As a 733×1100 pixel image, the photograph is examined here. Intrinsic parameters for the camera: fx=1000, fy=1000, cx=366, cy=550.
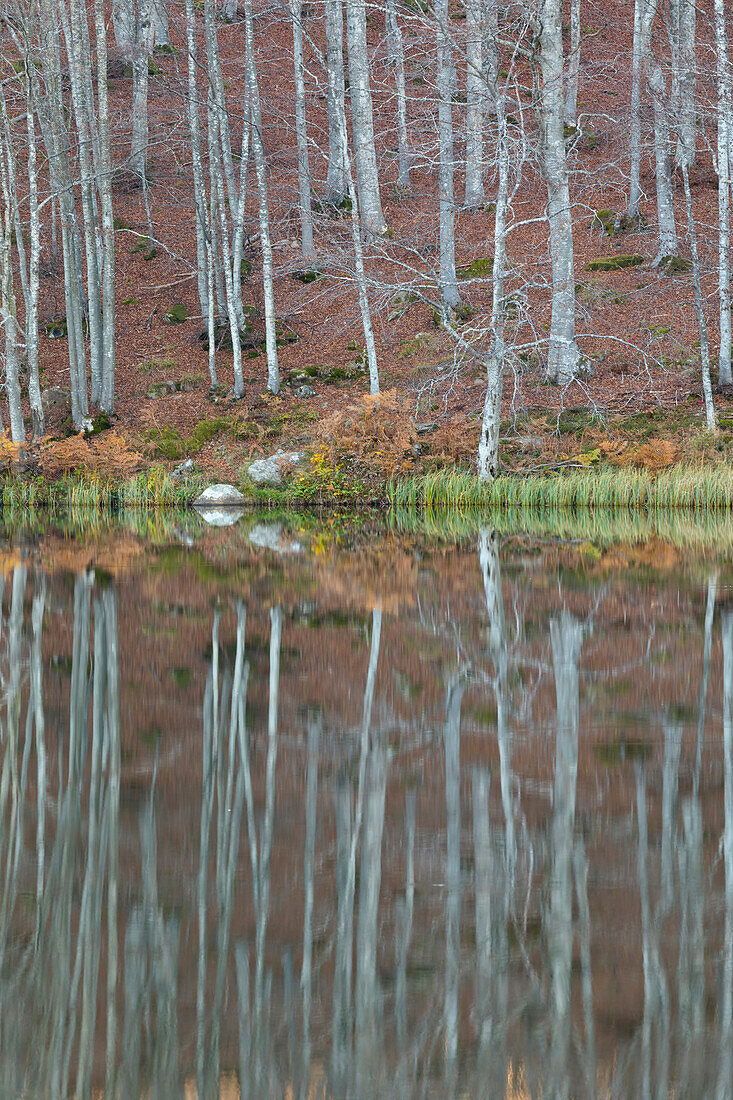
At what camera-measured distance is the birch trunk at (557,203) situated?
18547 mm

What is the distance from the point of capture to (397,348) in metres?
22.5

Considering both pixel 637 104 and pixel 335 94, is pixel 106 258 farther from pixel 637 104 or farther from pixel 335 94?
pixel 637 104

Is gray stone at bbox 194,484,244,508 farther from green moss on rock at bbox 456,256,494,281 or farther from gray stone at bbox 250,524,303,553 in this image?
green moss on rock at bbox 456,256,494,281

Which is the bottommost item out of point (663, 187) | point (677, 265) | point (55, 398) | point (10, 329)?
point (55, 398)

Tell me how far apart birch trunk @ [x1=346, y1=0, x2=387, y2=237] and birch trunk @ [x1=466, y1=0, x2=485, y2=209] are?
2287mm

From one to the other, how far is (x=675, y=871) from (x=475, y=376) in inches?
759

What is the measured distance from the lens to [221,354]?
920 inches

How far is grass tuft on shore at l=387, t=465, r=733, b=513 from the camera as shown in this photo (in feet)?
50.8

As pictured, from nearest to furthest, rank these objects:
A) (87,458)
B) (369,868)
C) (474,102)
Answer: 1. (369,868)
2. (87,458)
3. (474,102)

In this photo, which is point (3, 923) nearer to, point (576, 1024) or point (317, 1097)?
point (317, 1097)

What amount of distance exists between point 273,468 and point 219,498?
1.17 meters

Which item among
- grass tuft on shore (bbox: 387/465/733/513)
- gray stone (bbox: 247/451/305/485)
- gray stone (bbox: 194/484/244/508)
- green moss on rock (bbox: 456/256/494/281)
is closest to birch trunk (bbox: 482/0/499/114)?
grass tuft on shore (bbox: 387/465/733/513)

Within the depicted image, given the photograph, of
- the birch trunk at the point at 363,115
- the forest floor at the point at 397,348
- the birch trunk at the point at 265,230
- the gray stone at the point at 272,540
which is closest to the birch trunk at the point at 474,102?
the forest floor at the point at 397,348

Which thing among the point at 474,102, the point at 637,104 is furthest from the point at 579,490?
the point at 637,104
